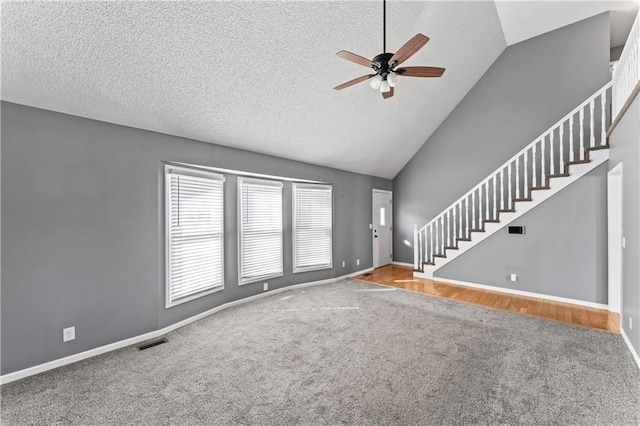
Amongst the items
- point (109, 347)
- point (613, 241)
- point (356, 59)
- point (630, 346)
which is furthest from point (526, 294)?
point (109, 347)

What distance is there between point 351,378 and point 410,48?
2.92m

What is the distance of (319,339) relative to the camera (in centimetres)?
323

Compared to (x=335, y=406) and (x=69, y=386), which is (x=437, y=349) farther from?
(x=69, y=386)

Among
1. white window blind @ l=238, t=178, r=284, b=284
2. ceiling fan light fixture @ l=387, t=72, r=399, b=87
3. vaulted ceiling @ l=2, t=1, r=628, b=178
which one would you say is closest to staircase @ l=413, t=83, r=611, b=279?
vaulted ceiling @ l=2, t=1, r=628, b=178

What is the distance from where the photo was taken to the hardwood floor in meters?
3.68

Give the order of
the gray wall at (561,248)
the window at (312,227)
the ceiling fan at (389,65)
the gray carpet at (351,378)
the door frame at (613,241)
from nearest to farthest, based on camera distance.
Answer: the gray carpet at (351,378) → the ceiling fan at (389,65) → the door frame at (613,241) → the gray wall at (561,248) → the window at (312,227)

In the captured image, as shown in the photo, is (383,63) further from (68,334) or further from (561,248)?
(561,248)

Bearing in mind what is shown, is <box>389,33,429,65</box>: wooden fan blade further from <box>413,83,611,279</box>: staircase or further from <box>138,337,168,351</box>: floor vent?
<box>138,337,168,351</box>: floor vent

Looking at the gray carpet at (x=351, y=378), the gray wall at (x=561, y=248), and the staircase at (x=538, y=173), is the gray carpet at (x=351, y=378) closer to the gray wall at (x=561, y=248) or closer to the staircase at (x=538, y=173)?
the gray wall at (x=561, y=248)

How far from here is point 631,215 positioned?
113 inches

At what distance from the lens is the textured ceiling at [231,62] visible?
221cm

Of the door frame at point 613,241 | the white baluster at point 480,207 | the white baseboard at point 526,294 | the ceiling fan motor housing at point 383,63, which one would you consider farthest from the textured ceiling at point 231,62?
the white baseboard at point 526,294

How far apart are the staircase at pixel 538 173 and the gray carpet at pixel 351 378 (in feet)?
6.80

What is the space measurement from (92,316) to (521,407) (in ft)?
13.5
